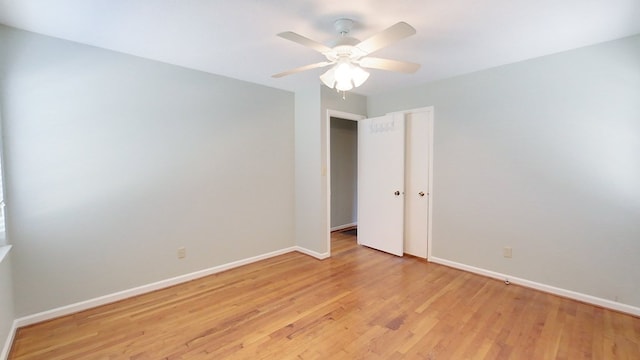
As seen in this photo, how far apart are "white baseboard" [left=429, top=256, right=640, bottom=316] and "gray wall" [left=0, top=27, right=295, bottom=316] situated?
8.77ft

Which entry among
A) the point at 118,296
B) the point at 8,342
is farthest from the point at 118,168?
the point at 8,342

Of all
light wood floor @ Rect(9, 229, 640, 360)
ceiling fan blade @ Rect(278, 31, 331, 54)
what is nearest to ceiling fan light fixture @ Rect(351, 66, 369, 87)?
ceiling fan blade @ Rect(278, 31, 331, 54)

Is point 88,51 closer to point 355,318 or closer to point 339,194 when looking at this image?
point 355,318

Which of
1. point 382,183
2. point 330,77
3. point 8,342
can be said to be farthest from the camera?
point 382,183

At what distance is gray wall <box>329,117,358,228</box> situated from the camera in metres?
5.59

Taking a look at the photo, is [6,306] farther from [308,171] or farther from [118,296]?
[308,171]

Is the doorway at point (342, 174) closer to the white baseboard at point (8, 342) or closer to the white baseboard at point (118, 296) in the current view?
the white baseboard at point (118, 296)

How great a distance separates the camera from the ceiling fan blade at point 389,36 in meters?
1.56

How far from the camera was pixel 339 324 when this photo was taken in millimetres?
2293

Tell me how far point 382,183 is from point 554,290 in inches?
87.5

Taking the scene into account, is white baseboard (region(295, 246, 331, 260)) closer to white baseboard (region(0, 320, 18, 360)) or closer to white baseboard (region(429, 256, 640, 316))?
white baseboard (region(429, 256, 640, 316))

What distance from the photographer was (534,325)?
228 centimetres

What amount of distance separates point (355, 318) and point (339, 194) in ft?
11.3

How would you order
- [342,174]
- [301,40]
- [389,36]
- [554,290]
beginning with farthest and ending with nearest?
1. [342,174]
2. [554,290]
3. [301,40]
4. [389,36]
